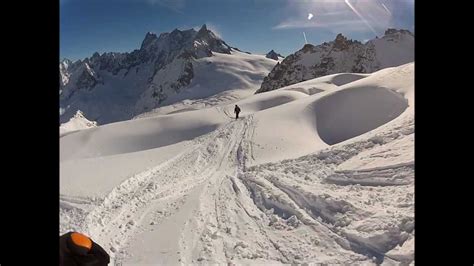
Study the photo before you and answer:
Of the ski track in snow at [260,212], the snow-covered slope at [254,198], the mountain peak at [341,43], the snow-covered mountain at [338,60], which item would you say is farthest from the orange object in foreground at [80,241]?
the mountain peak at [341,43]

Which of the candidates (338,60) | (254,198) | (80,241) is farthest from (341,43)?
(80,241)

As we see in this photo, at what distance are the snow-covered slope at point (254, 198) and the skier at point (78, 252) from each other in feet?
0.97

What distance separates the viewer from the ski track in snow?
4102 millimetres

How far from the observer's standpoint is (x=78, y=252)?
2074 millimetres

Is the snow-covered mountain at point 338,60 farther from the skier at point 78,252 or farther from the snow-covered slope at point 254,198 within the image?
the skier at point 78,252

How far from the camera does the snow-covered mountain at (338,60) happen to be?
3829 inches

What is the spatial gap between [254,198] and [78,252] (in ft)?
13.7

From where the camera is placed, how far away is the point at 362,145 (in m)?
8.08

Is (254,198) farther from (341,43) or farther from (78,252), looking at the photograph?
(341,43)
